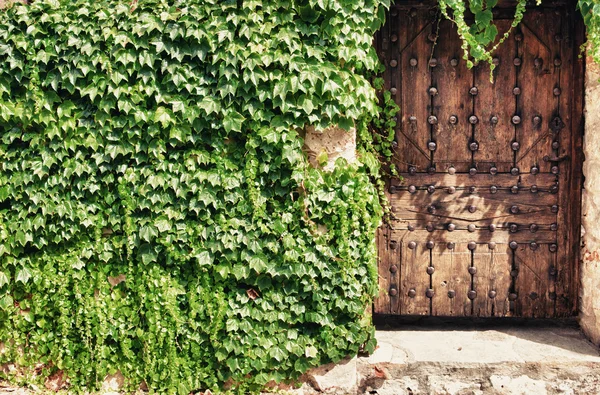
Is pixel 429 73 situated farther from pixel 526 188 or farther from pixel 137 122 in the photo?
pixel 137 122

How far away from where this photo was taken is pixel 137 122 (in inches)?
120

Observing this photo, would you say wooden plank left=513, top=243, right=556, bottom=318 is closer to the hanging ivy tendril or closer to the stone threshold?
the stone threshold

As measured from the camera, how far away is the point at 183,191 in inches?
121

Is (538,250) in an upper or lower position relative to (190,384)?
upper

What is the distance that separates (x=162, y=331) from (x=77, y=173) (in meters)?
1.04

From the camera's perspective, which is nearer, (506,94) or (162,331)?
(162,331)

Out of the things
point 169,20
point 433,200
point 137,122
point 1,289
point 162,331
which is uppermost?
point 169,20

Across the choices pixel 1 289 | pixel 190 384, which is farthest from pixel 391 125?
pixel 1 289

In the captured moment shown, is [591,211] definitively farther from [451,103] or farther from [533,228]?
[451,103]

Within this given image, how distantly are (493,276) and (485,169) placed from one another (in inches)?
28.0

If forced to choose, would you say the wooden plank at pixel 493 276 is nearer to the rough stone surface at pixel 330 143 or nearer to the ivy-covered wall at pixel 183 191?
the ivy-covered wall at pixel 183 191

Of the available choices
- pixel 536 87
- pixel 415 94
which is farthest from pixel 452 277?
pixel 536 87

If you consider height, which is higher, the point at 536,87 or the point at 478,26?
the point at 478,26

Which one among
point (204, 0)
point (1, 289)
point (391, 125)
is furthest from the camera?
point (391, 125)
